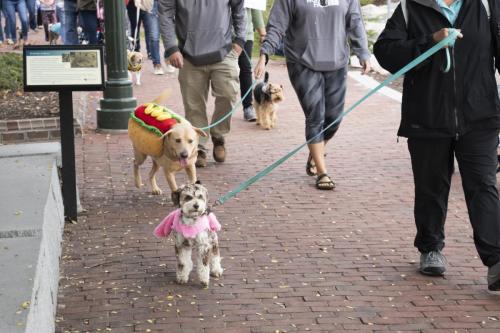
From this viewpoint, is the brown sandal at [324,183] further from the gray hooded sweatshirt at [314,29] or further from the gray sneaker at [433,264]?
the gray sneaker at [433,264]

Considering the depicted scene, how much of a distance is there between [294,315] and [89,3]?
982cm

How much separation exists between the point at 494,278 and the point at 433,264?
485mm

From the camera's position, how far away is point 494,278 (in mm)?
5180

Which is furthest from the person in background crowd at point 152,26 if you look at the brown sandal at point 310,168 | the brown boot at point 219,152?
the brown sandal at point 310,168

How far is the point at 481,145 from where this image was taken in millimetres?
5266

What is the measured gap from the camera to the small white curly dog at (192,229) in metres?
5.23

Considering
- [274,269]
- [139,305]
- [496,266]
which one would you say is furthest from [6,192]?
[496,266]

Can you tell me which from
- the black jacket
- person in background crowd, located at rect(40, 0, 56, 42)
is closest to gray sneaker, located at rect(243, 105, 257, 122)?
the black jacket

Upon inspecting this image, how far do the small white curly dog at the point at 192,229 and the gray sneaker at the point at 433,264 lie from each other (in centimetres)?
137

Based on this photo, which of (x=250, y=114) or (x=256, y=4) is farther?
(x=250, y=114)

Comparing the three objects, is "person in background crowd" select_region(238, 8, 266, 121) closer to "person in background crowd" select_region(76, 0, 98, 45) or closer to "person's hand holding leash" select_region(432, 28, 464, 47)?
"person in background crowd" select_region(76, 0, 98, 45)

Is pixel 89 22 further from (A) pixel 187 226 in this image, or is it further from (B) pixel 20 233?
(B) pixel 20 233

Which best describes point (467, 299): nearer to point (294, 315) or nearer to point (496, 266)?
point (496, 266)

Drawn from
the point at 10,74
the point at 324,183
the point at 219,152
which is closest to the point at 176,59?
the point at 219,152
